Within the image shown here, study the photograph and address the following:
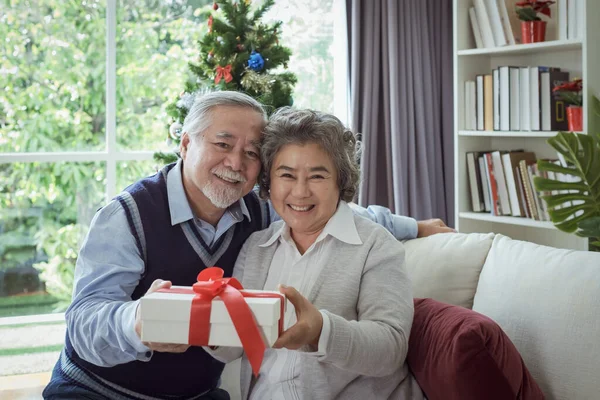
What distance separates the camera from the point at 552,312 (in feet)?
5.36

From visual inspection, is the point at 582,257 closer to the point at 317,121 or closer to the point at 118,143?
the point at 317,121

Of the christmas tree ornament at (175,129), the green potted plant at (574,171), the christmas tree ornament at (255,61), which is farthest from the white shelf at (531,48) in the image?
the christmas tree ornament at (175,129)

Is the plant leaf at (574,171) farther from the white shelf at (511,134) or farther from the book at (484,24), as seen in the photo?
the book at (484,24)

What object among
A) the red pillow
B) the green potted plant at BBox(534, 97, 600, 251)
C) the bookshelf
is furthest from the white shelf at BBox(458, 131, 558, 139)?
the red pillow

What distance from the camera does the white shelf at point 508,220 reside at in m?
A: 3.44

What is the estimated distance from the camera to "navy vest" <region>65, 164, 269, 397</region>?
5.85 feet

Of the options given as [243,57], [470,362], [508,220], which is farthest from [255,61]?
[470,362]

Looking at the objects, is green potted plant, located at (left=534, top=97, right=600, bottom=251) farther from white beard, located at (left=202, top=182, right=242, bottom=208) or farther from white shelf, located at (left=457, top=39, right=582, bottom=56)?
white beard, located at (left=202, top=182, right=242, bottom=208)

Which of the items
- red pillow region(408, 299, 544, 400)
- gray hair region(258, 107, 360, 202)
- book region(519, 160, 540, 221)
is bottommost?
red pillow region(408, 299, 544, 400)

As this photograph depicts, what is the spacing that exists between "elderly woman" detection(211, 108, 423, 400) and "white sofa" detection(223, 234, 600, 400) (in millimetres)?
285

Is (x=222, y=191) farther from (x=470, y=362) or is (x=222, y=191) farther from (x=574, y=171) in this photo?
(x=574, y=171)

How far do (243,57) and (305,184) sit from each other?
1.64 metres

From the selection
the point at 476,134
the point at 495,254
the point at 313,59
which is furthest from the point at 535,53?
the point at 495,254

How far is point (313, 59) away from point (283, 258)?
9.68ft
